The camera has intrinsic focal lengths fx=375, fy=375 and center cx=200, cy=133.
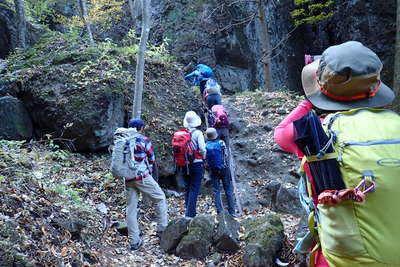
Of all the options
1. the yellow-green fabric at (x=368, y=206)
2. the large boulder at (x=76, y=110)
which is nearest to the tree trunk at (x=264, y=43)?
the large boulder at (x=76, y=110)

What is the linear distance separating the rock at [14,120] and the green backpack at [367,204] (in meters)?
8.81

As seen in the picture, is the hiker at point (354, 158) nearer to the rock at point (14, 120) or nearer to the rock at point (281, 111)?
the rock at point (14, 120)

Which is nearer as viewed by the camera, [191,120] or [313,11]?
[191,120]

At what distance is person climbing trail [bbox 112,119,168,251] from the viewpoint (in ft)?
20.3

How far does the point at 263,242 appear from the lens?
528cm

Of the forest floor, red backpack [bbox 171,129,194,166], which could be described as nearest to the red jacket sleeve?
the forest floor

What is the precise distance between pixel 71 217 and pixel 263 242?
2.70 meters

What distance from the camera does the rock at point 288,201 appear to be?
8.03 m

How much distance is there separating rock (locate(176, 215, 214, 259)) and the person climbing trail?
32.8 inches

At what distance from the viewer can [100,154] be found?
9500 millimetres

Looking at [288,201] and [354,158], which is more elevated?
[354,158]

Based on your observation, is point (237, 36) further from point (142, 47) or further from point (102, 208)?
point (102, 208)

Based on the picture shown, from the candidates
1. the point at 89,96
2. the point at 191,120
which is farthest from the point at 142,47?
the point at 89,96

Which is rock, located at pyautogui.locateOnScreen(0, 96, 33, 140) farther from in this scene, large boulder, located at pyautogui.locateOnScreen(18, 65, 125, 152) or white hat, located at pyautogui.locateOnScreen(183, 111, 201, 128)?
white hat, located at pyautogui.locateOnScreen(183, 111, 201, 128)
